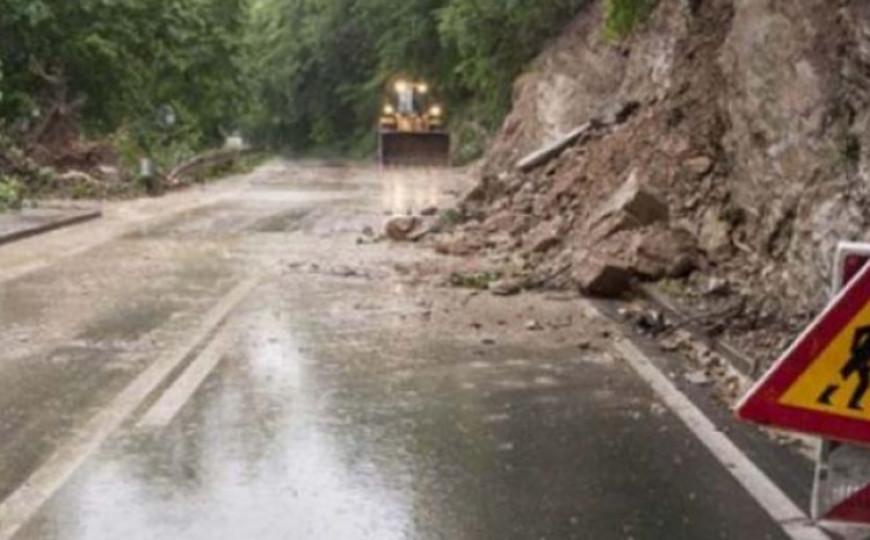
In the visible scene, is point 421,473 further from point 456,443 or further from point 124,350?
point 124,350

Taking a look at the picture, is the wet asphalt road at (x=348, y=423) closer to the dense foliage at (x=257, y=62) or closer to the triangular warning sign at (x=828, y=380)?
the triangular warning sign at (x=828, y=380)

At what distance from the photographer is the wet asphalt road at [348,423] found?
600 centimetres

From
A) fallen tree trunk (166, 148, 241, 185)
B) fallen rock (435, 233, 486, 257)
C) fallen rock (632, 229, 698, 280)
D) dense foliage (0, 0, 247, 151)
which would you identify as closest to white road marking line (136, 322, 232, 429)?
fallen rock (632, 229, 698, 280)

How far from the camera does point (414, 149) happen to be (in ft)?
173


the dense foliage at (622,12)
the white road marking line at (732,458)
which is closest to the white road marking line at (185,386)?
the white road marking line at (732,458)

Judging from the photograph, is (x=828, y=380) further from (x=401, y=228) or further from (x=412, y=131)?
(x=412, y=131)

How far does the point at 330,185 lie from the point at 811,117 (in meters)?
27.8

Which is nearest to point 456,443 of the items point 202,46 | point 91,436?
point 91,436

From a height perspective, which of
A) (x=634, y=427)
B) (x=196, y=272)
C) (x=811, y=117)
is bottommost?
(x=196, y=272)

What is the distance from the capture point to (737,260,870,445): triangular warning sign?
4410mm

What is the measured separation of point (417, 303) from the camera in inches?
530

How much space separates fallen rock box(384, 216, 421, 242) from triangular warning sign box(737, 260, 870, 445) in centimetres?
1582

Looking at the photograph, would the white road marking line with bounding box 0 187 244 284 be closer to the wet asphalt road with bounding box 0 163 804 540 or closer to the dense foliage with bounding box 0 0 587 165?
the wet asphalt road with bounding box 0 163 804 540

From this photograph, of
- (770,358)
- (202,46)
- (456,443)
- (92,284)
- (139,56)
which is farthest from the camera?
(202,46)
